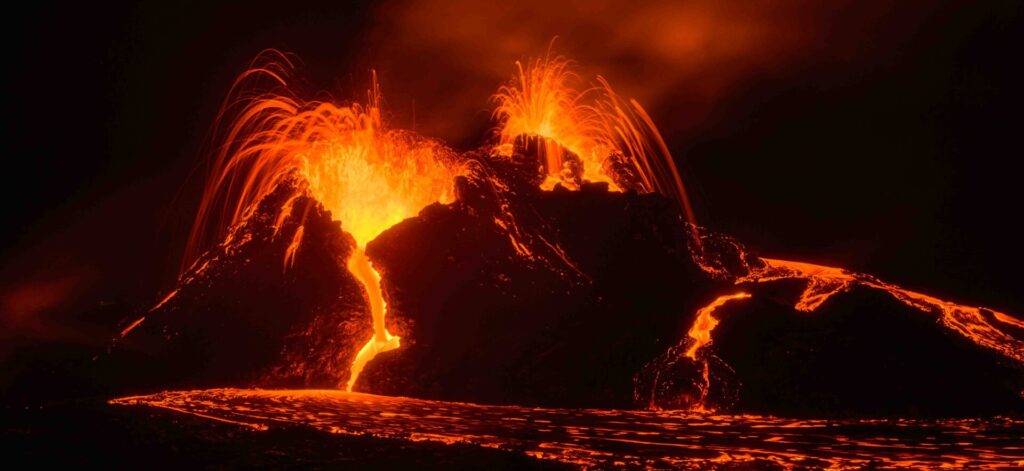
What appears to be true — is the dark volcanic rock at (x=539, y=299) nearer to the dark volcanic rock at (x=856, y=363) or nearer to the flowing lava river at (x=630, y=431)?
the flowing lava river at (x=630, y=431)

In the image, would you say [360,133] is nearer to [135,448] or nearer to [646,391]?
[646,391]

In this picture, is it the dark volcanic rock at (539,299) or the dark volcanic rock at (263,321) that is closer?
the dark volcanic rock at (539,299)

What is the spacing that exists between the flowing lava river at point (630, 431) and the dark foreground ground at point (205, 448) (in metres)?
0.59

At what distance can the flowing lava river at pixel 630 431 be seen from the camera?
1308cm

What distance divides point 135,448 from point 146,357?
9.97m

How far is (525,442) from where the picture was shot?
14.1m

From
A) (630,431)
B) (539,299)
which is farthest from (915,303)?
(630,431)

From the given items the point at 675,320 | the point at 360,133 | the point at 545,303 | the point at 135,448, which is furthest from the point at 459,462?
the point at 360,133

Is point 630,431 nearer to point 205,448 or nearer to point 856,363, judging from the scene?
point 205,448

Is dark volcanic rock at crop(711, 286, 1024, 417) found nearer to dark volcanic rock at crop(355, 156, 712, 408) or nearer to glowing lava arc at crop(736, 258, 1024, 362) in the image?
glowing lava arc at crop(736, 258, 1024, 362)

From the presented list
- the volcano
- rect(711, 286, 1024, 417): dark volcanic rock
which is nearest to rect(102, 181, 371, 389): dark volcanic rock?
the volcano

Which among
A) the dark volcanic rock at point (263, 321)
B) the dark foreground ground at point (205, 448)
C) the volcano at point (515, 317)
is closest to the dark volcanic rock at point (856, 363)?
the volcano at point (515, 317)

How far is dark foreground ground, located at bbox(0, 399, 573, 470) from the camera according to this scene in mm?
12070

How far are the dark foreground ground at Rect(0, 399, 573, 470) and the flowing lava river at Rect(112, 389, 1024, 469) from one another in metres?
0.59
